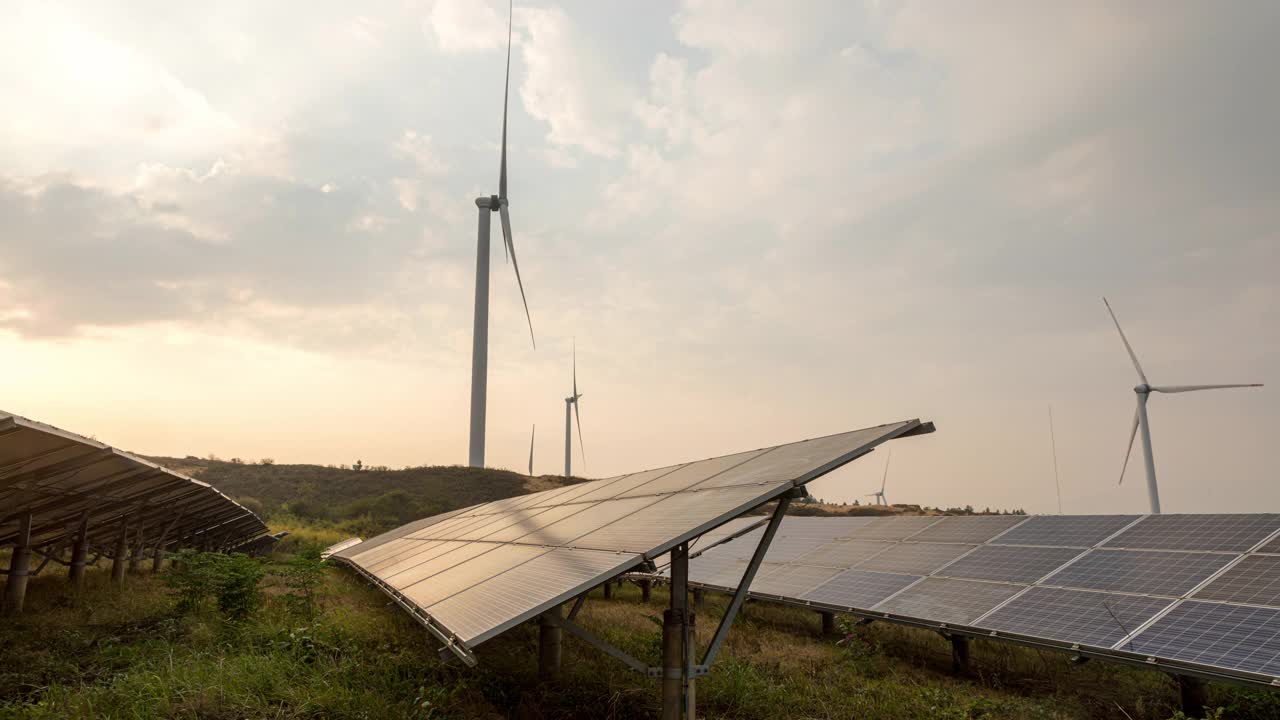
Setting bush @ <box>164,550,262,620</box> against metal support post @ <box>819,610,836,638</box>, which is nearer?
bush @ <box>164,550,262,620</box>

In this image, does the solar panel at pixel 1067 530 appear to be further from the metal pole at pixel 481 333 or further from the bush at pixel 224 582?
the metal pole at pixel 481 333

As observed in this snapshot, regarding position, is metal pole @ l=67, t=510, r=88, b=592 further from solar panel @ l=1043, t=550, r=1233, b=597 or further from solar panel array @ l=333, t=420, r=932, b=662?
solar panel @ l=1043, t=550, r=1233, b=597

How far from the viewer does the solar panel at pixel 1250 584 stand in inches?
475

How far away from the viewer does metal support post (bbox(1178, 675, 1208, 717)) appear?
11.2 metres

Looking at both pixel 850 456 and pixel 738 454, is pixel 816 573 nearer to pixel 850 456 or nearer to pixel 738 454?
pixel 738 454

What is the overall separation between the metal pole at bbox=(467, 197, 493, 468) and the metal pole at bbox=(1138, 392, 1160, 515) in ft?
164

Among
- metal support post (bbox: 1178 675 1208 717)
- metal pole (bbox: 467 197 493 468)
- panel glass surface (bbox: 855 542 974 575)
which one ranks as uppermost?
metal pole (bbox: 467 197 493 468)

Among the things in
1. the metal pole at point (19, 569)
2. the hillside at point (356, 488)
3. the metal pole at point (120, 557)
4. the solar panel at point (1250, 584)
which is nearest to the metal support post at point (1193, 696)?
the solar panel at point (1250, 584)

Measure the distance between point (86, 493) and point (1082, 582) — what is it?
75.2 feet

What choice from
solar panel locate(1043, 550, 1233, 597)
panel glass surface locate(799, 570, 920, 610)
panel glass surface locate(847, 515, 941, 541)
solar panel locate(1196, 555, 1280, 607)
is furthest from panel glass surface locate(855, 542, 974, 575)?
solar panel locate(1196, 555, 1280, 607)

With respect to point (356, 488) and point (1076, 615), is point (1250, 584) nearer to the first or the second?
point (1076, 615)

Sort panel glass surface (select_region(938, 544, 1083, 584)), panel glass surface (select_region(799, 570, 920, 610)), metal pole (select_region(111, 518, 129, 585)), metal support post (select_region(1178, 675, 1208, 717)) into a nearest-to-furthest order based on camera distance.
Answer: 1. metal support post (select_region(1178, 675, 1208, 717))
2. panel glass surface (select_region(938, 544, 1083, 584))
3. panel glass surface (select_region(799, 570, 920, 610))
4. metal pole (select_region(111, 518, 129, 585))

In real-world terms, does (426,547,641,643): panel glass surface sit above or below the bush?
above

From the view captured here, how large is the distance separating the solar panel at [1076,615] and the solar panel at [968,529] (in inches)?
201
